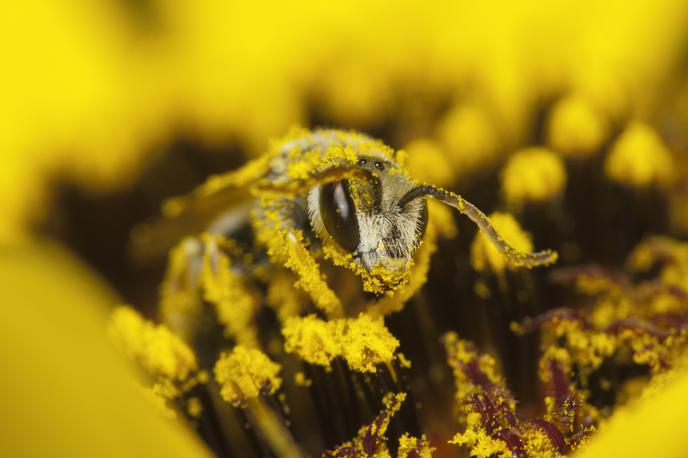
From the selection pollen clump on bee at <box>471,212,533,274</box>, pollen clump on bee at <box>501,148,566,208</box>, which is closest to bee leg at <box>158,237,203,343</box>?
pollen clump on bee at <box>471,212,533,274</box>

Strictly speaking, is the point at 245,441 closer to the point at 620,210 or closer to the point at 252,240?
the point at 252,240

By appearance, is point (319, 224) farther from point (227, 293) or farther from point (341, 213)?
point (227, 293)

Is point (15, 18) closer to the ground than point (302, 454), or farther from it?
farther from it

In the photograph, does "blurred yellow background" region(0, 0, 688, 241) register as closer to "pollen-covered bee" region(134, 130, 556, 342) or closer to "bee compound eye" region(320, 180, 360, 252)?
"pollen-covered bee" region(134, 130, 556, 342)

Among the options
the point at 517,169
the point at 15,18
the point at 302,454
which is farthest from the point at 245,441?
the point at 15,18

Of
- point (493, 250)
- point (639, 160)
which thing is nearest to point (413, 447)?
point (493, 250)

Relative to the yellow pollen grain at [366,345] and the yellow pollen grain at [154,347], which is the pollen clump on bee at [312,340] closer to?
the yellow pollen grain at [366,345]

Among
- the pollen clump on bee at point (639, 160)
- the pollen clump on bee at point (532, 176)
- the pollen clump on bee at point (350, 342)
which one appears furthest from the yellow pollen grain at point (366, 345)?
the pollen clump on bee at point (639, 160)
